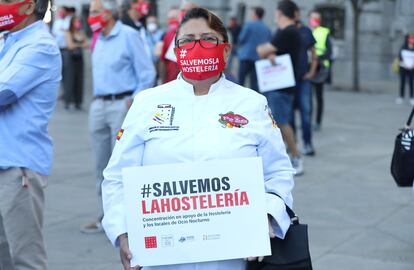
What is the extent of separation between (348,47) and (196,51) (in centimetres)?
2024

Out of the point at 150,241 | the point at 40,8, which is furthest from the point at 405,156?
the point at 150,241

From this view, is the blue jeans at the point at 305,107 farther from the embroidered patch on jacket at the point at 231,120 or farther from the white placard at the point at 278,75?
the embroidered patch on jacket at the point at 231,120

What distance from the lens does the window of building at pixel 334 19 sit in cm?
2373

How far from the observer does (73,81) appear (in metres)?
15.8

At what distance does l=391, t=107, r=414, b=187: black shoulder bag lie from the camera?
5332 mm

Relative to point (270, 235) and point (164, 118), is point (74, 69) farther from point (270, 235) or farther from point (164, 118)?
point (270, 235)

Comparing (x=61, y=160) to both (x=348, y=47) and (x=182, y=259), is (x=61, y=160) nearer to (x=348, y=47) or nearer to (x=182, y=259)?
(x=182, y=259)

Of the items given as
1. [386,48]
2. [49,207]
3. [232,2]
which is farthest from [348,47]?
[49,207]

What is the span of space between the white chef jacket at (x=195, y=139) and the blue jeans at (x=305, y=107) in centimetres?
738

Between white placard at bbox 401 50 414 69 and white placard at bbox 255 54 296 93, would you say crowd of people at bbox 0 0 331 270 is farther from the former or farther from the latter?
white placard at bbox 401 50 414 69

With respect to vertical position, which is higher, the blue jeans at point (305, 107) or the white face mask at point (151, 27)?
the blue jeans at point (305, 107)

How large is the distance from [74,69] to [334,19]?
10264 mm

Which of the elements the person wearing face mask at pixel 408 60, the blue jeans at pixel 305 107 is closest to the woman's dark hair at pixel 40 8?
the blue jeans at pixel 305 107

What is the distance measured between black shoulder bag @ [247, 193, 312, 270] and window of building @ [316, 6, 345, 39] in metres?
21.1
